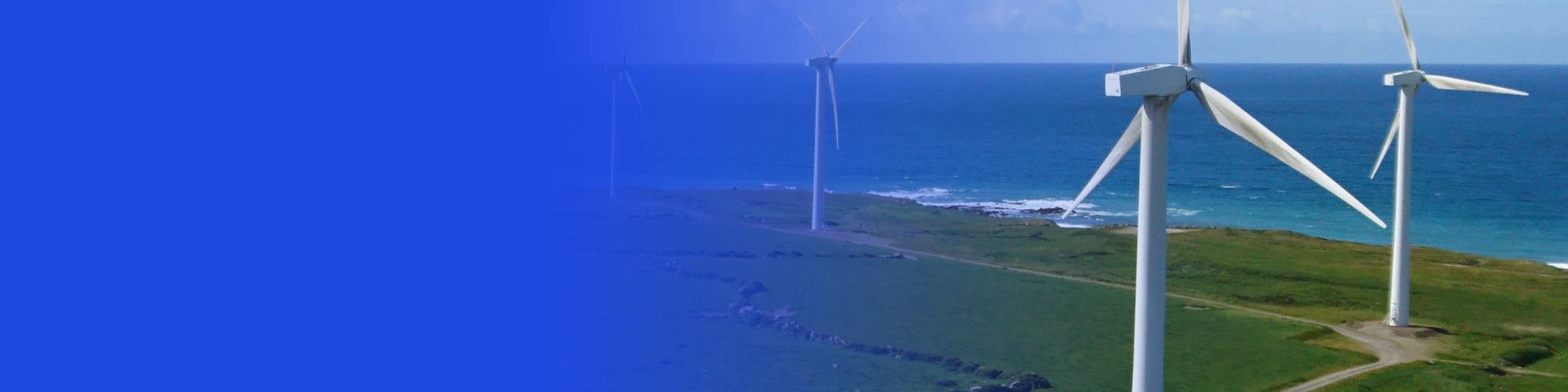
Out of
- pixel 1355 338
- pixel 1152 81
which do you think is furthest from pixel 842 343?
pixel 1152 81

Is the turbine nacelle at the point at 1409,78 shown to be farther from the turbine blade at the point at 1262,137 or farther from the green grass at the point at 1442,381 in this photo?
the turbine blade at the point at 1262,137

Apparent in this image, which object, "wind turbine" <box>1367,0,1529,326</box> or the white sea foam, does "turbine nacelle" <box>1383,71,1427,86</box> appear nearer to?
"wind turbine" <box>1367,0,1529,326</box>

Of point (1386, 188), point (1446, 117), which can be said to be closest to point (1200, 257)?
point (1386, 188)

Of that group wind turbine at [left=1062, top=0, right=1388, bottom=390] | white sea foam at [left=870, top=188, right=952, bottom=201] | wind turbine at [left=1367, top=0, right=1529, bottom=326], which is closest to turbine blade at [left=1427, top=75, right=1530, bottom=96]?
wind turbine at [left=1367, top=0, right=1529, bottom=326]

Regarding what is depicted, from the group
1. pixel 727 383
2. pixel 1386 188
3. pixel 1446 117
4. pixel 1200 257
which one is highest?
pixel 1446 117

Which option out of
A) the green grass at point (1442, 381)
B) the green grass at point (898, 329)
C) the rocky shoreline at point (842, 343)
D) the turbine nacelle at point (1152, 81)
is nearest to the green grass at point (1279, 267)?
the green grass at point (1442, 381)

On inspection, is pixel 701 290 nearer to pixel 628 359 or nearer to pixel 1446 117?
pixel 628 359
